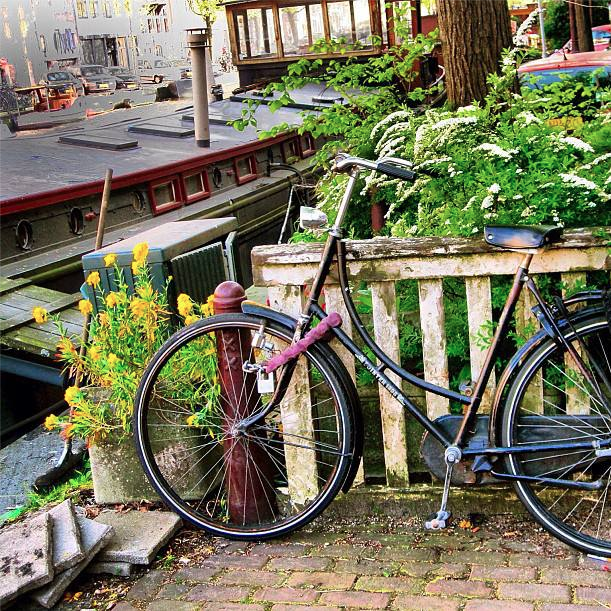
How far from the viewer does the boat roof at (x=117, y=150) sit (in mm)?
11430

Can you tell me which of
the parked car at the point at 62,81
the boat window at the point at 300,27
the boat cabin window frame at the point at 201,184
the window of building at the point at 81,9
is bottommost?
the boat cabin window frame at the point at 201,184

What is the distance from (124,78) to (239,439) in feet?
49.2

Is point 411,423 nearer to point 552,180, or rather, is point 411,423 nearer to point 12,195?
point 552,180

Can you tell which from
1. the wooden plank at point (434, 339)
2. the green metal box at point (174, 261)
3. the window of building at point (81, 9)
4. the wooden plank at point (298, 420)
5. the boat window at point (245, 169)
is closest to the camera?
the wooden plank at point (434, 339)

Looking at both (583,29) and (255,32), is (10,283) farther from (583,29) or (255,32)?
(583,29)

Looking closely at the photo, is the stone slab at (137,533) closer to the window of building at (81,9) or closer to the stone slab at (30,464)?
the stone slab at (30,464)

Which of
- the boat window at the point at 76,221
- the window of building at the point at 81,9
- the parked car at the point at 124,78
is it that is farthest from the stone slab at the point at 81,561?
the parked car at the point at 124,78

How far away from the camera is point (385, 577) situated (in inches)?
135

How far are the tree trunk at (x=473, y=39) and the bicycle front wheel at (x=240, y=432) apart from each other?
2.61 m

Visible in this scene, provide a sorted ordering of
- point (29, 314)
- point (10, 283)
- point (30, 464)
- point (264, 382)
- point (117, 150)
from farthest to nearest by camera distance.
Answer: point (117, 150) → point (10, 283) → point (29, 314) → point (30, 464) → point (264, 382)

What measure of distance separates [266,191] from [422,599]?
477 inches

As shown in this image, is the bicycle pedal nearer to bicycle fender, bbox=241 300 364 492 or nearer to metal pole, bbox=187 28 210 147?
bicycle fender, bbox=241 300 364 492

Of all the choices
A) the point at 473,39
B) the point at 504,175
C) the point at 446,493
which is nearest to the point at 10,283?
the point at 473,39

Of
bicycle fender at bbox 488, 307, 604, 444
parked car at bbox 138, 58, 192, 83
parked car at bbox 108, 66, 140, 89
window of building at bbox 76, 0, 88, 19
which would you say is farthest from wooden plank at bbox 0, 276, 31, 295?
parked car at bbox 138, 58, 192, 83
